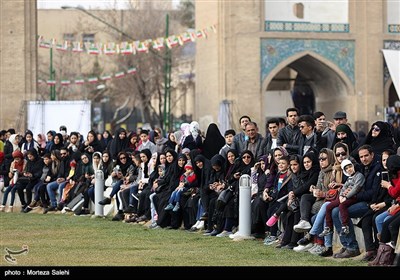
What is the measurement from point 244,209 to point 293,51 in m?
25.6

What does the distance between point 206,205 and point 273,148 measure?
176 centimetres

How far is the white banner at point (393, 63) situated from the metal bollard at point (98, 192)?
69.2ft

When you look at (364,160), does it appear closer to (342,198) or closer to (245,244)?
(342,198)

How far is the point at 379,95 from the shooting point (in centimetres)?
4288

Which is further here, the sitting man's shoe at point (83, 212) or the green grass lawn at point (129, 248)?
the sitting man's shoe at point (83, 212)

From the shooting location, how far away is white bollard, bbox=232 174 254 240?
16.6 meters

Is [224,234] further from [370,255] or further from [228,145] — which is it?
[370,255]

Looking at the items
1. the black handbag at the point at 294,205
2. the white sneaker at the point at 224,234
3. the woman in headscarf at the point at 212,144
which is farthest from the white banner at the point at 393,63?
the black handbag at the point at 294,205

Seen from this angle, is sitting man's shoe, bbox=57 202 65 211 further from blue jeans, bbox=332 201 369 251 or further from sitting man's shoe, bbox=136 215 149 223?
blue jeans, bbox=332 201 369 251

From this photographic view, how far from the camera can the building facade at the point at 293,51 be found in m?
41.2

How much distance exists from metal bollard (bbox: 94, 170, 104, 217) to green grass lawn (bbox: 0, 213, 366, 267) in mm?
1643

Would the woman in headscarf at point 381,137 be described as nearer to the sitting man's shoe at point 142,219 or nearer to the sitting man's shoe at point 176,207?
the sitting man's shoe at point 176,207

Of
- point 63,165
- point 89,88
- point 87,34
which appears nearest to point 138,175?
point 63,165

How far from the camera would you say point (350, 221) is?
1417 cm
